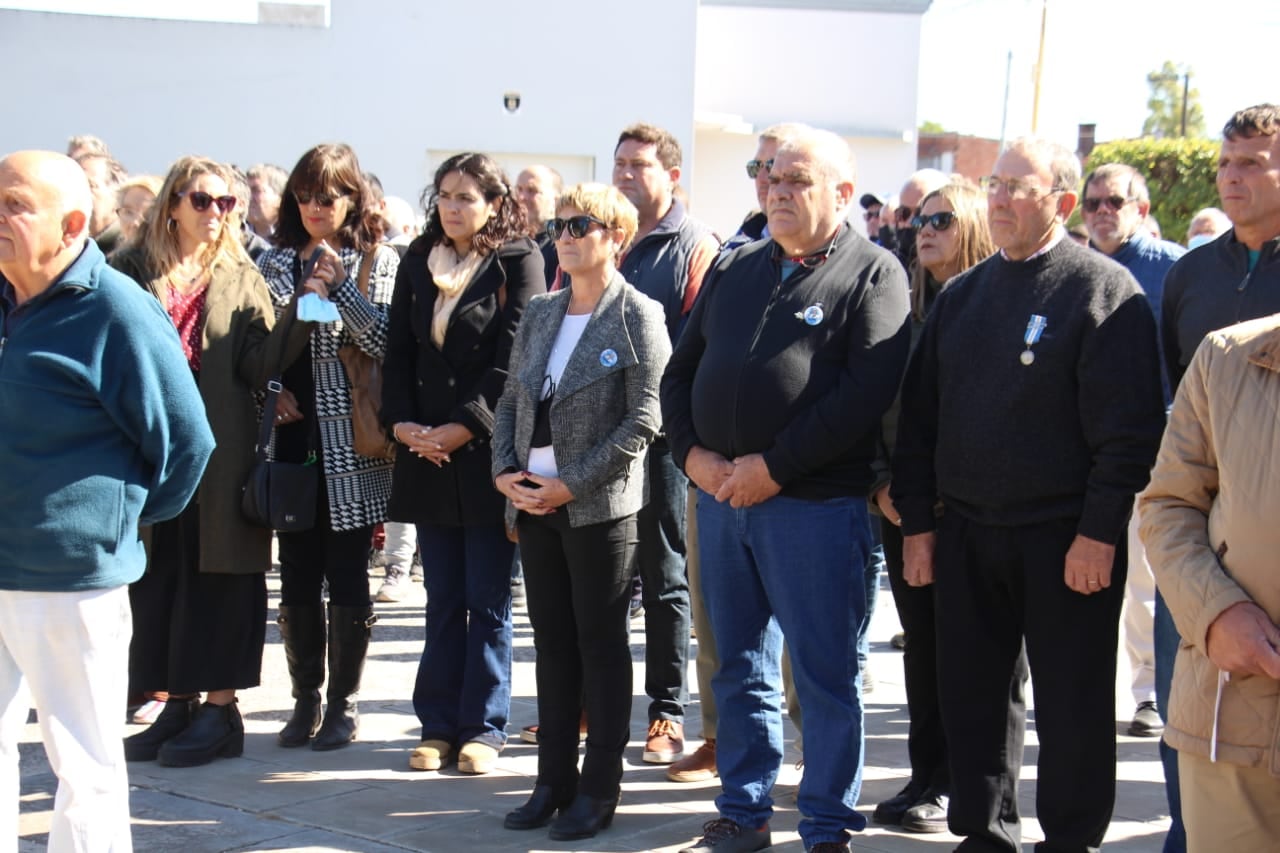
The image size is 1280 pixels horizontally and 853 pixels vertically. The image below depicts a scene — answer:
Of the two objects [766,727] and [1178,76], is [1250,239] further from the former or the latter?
[1178,76]

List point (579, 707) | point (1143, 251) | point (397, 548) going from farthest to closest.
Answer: point (397, 548) < point (1143, 251) < point (579, 707)

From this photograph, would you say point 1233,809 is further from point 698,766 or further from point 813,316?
point 698,766

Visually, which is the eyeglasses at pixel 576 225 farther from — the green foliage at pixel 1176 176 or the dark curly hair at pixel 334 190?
the green foliage at pixel 1176 176

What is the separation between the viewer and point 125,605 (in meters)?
4.18

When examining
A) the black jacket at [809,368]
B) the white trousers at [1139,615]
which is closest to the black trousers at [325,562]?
the black jacket at [809,368]

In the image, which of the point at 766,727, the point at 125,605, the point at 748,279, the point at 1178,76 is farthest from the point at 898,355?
the point at 1178,76

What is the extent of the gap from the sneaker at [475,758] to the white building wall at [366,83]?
15.3 meters

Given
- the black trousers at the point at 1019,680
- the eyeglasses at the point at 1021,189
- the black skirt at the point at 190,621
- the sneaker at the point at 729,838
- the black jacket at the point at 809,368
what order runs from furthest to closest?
the black skirt at the point at 190,621 < the sneaker at the point at 729,838 < the black jacket at the point at 809,368 < the eyeglasses at the point at 1021,189 < the black trousers at the point at 1019,680

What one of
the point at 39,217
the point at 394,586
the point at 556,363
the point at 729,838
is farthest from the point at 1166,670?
the point at 394,586

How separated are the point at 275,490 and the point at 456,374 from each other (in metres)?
0.82

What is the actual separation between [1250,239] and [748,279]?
1551mm

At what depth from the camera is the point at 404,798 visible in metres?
5.43

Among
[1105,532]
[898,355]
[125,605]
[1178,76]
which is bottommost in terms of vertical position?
[125,605]

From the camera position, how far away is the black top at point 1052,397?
429 cm
